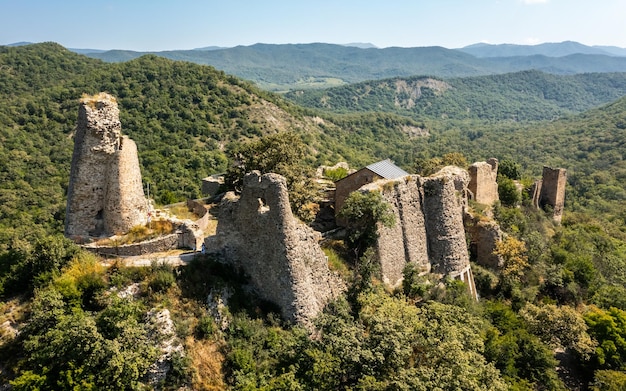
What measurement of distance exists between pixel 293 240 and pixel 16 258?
11385mm

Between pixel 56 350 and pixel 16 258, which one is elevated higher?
pixel 16 258

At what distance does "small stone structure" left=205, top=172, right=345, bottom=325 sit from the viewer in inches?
669

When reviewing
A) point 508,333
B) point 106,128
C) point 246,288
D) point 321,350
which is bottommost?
point 508,333

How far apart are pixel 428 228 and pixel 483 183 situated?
550 inches

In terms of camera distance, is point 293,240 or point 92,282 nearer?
point 92,282

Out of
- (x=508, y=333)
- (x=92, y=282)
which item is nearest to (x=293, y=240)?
(x=92, y=282)

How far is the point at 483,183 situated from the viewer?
3612cm

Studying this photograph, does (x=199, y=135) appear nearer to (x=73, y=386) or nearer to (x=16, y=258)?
(x=16, y=258)

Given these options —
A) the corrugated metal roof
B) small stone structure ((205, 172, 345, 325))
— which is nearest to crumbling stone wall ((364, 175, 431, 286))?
the corrugated metal roof

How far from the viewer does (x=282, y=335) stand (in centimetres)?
1666

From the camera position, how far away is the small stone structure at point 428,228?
76.7 feet

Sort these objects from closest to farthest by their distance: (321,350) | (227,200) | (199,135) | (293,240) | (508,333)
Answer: (321,350) < (293,240) < (227,200) < (508,333) < (199,135)

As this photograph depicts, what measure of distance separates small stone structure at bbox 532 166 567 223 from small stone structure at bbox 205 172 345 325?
34.2 metres

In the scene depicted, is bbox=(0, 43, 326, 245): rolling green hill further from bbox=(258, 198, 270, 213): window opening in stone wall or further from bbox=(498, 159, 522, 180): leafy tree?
bbox=(498, 159, 522, 180): leafy tree
